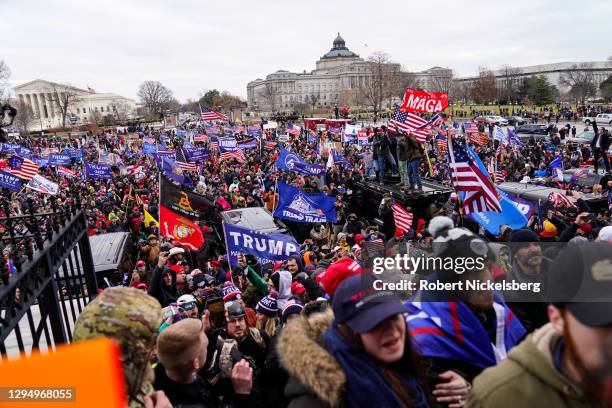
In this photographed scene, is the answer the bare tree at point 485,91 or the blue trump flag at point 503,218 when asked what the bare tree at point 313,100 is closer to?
the bare tree at point 485,91

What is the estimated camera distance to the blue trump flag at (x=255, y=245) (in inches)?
295

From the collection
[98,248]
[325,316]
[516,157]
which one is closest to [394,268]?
[325,316]

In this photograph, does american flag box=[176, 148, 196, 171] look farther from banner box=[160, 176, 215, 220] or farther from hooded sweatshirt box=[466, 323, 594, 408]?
hooded sweatshirt box=[466, 323, 594, 408]

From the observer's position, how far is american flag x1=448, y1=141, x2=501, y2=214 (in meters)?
7.54

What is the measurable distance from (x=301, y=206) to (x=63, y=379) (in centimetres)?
926

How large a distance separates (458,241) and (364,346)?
1156 millimetres

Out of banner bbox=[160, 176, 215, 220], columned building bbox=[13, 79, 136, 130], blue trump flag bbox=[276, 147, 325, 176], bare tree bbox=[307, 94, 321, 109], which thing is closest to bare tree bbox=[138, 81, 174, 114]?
columned building bbox=[13, 79, 136, 130]

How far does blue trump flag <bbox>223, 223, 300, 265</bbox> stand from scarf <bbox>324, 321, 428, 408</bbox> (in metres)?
5.71

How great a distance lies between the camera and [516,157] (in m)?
22.6

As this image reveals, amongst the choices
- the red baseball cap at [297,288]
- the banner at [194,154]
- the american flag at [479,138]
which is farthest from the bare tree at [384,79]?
the red baseball cap at [297,288]

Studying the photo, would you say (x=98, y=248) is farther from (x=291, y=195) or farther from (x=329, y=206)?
(x=329, y=206)

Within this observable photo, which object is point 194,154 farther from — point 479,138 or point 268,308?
point 479,138

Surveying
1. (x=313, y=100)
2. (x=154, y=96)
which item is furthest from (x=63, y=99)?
(x=313, y=100)

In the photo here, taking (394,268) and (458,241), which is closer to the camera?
(458,241)
